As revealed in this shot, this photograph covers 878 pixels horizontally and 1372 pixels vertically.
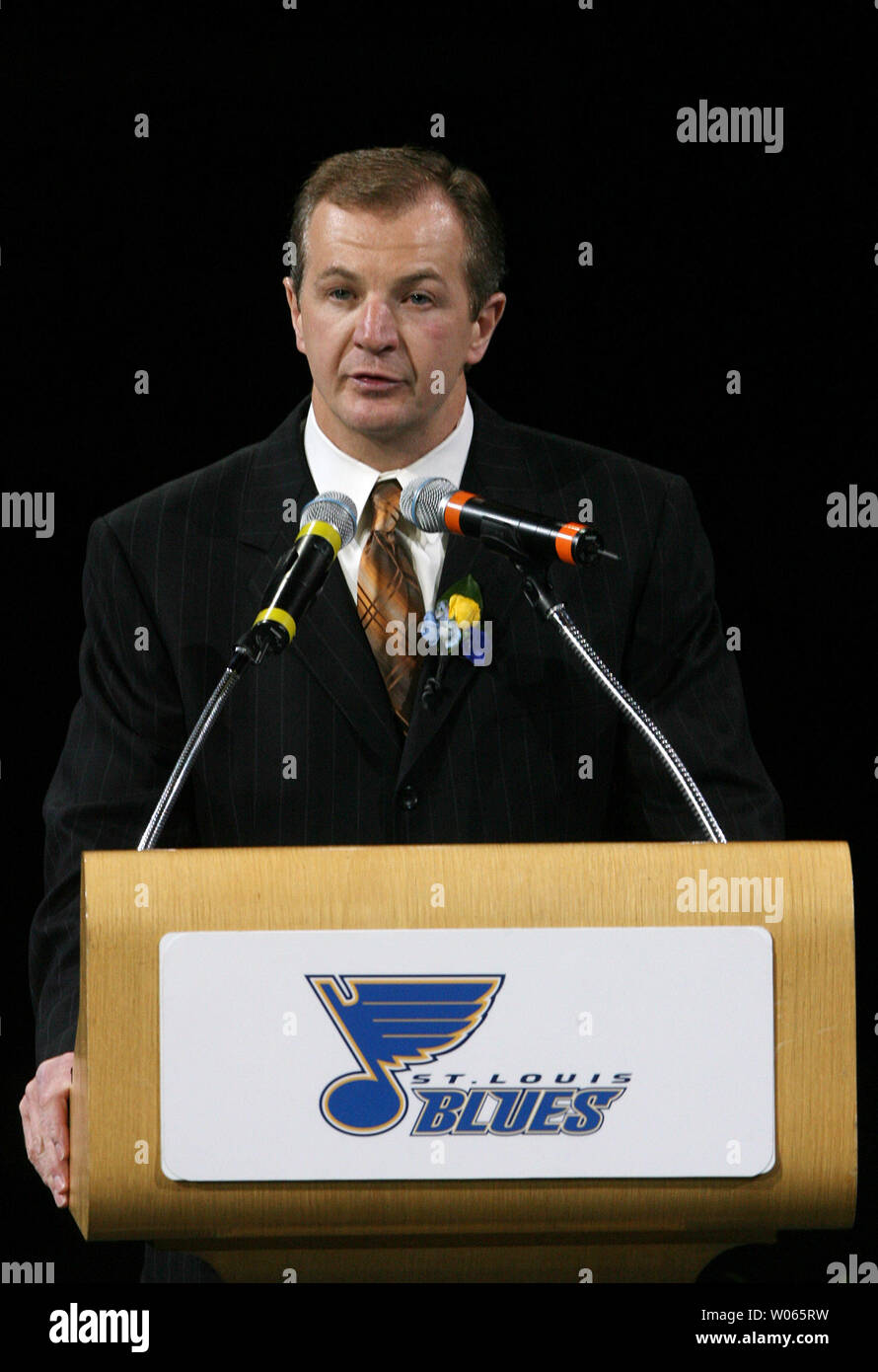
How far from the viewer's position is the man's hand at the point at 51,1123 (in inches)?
76.7

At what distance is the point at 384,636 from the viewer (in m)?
2.39

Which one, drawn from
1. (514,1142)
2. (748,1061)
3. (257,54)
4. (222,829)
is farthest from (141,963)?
(257,54)

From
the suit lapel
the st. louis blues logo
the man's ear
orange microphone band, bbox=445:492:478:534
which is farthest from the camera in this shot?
the man's ear

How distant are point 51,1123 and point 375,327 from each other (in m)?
1.12

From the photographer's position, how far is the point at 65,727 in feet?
9.46

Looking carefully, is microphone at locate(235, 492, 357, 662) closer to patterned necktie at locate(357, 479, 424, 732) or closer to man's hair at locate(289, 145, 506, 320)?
patterned necktie at locate(357, 479, 424, 732)

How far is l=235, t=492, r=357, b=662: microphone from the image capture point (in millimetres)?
1886

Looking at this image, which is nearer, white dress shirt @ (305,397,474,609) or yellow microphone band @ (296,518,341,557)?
yellow microphone band @ (296,518,341,557)

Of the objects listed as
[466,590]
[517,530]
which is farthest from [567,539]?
[466,590]

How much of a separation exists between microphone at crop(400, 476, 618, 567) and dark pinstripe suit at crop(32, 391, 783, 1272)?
0.32 m

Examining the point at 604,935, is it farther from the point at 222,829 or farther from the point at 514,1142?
the point at 222,829

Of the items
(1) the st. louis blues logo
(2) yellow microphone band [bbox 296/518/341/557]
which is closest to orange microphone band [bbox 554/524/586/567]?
(2) yellow microphone band [bbox 296/518/341/557]

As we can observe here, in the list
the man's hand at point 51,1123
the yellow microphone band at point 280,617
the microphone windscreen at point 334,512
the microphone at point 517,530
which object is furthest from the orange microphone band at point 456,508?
the man's hand at point 51,1123

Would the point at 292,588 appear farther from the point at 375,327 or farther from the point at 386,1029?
the point at 375,327
